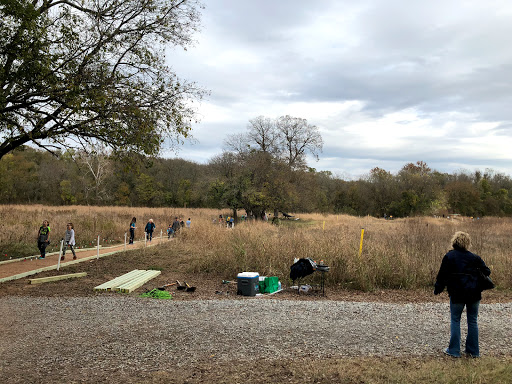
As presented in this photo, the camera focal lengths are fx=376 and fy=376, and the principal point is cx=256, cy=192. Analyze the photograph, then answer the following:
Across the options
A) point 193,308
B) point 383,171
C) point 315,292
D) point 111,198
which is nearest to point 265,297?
point 315,292

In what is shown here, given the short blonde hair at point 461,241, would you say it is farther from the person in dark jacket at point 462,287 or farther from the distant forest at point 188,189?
the distant forest at point 188,189

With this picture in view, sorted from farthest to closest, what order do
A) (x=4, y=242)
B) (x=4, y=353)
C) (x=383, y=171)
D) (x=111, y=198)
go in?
(x=383, y=171)
(x=111, y=198)
(x=4, y=242)
(x=4, y=353)

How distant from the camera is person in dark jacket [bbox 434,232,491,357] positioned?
5.14m

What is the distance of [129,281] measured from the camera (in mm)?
10500

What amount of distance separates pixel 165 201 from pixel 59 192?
58.3ft

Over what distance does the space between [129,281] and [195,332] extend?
5084 millimetres

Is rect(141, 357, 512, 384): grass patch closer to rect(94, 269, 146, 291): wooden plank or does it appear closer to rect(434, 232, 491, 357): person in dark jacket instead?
rect(434, 232, 491, 357): person in dark jacket

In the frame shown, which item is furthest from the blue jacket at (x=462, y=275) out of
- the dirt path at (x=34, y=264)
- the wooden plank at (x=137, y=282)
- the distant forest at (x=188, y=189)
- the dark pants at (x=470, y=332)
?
the distant forest at (x=188, y=189)

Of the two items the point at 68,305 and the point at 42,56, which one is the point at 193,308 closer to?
the point at 68,305

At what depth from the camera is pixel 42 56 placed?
376 inches

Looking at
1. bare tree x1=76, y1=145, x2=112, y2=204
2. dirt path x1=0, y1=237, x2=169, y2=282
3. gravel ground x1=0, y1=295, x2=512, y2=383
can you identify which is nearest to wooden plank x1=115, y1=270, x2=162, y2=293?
gravel ground x1=0, y1=295, x2=512, y2=383

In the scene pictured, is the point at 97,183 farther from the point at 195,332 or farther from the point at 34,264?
the point at 195,332

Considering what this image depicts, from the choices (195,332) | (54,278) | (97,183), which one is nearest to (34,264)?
(54,278)

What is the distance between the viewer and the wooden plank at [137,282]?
957cm
